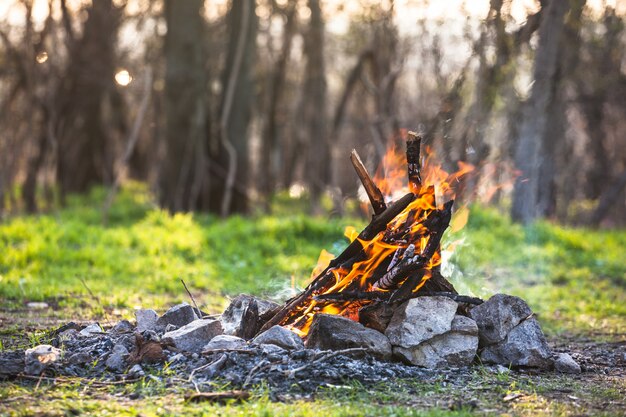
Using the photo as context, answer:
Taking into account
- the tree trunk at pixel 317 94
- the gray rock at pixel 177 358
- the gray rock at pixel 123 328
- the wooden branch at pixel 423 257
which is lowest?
the gray rock at pixel 177 358

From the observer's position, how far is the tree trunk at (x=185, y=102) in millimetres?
13914

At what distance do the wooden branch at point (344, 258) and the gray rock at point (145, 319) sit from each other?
78 cm

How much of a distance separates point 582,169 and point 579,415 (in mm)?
20089

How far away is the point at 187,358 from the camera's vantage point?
478 centimetres

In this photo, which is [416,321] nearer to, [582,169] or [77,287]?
[77,287]

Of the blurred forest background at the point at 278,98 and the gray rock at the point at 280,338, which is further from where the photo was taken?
the blurred forest background at the point at 278,98

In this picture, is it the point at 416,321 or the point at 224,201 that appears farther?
the point at 224,201

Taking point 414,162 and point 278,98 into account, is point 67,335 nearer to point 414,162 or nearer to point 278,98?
point 414,162

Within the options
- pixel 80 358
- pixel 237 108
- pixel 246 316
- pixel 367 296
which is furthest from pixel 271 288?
pixel 237 108

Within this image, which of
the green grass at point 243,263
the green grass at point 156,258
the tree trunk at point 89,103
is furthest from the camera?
the tree trunk at point 89,103

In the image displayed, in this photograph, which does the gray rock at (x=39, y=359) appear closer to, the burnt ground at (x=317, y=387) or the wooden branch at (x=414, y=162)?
the burnt ground at (x=317, y=387)

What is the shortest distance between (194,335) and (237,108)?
10.3m

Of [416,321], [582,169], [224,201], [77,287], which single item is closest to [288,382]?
[416,321]

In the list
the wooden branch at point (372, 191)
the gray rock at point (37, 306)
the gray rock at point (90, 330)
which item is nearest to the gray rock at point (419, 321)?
the wooden branch at point (372, 191)
